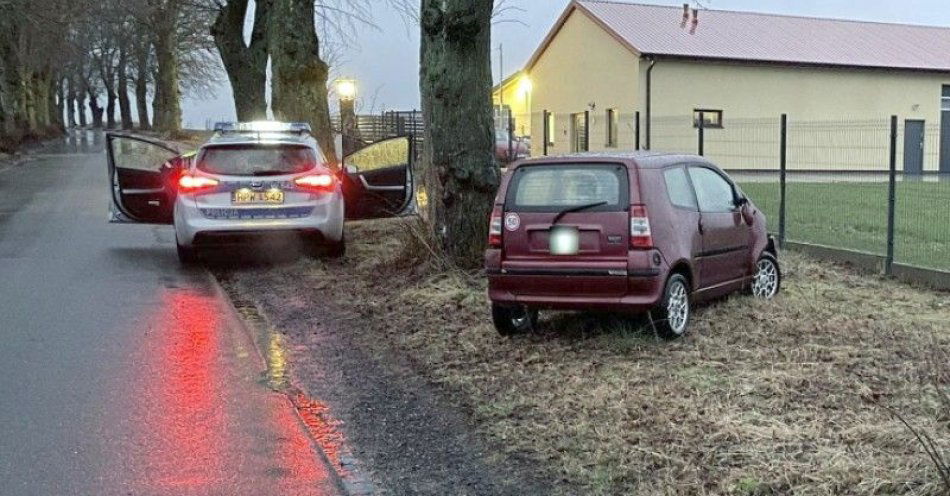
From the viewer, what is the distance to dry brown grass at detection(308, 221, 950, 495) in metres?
4.78

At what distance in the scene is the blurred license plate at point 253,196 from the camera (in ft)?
38.9

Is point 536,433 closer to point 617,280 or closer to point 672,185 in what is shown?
point 617,280

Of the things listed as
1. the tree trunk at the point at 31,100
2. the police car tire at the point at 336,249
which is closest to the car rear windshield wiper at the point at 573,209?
the police car tire at the point at 336,249

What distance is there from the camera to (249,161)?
39.5 feet

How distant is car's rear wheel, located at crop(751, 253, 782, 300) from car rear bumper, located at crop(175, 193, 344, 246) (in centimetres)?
532

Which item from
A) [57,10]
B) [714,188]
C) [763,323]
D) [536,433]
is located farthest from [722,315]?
Answer: [57,10]

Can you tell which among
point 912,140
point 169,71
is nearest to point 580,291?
point 912,140

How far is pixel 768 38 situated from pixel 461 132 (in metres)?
30.0

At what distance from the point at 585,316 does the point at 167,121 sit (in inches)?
1967

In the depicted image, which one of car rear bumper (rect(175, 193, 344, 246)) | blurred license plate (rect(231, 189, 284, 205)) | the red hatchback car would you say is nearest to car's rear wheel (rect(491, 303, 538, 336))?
the red hatchback car

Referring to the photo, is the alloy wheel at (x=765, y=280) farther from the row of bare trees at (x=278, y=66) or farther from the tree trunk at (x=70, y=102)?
the tree trunk at (x=70, y=102)

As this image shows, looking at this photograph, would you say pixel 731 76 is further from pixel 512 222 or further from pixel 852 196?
pixel 512 222

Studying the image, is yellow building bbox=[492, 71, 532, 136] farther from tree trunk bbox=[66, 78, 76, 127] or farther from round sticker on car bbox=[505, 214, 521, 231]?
tree trunk bbox=[66, 78, 76, 127]

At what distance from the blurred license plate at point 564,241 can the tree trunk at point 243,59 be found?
1836cm
